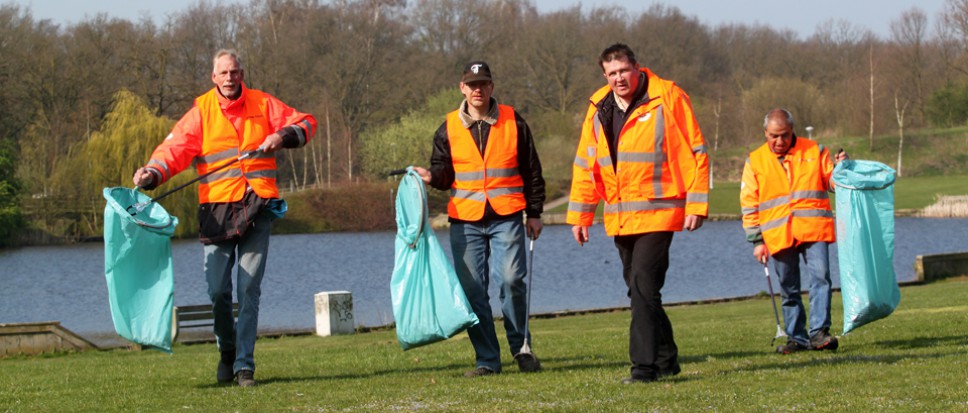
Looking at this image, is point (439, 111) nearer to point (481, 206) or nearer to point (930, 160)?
point (930, 160)

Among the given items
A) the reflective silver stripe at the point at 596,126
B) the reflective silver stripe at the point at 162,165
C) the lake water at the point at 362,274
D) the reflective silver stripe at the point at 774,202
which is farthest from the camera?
the lake water at the point at 362,274

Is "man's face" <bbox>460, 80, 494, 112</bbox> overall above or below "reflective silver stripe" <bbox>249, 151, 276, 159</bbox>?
above

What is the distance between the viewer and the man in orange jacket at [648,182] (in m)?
8.40

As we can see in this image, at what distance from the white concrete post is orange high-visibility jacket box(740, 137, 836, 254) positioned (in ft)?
38.0

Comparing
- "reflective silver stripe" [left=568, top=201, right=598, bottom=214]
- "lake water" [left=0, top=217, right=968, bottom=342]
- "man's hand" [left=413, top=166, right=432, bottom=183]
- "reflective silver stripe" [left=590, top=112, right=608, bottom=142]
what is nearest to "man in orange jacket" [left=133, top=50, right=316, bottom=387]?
"man's hand" [left=413, top=166, right=432, bottom=183]

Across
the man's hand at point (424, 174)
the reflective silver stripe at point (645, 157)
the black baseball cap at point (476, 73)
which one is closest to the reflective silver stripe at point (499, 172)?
the man's hand at point (424, 174)

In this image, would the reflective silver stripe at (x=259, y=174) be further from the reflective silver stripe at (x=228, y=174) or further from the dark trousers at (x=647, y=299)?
the dark trousers at (x=647, y=299)

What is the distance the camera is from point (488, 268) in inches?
372

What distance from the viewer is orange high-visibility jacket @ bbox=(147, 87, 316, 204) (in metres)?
9.32

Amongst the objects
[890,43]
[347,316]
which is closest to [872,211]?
[347,316]

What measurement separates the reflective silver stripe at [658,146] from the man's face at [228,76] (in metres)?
3.00

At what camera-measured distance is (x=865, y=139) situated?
88125mm

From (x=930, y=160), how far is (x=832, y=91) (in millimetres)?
13168

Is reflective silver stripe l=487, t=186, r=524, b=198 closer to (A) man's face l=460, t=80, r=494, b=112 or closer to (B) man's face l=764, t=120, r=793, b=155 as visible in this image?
(A) man's face l=460, t=80, r=494, b=112
